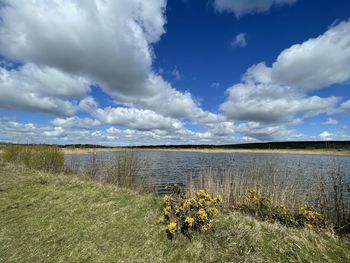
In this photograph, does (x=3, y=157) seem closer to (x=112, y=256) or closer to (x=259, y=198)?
(x=112, y=256)

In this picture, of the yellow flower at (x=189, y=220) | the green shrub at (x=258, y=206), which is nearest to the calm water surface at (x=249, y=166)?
the green shrub at (x=258, y=206)

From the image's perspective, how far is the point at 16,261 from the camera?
3535 millimetres

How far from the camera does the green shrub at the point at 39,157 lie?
491 inches

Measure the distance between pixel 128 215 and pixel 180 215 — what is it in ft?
4.02

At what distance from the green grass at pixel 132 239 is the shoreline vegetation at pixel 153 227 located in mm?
15

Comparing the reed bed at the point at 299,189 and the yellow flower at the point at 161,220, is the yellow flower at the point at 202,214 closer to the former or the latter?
the yellow flower at the point at 161,220

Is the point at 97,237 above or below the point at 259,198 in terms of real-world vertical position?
below

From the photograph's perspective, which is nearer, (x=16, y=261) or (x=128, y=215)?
(x=16, y=261)

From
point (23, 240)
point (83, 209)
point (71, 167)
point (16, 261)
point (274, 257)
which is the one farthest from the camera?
point (71, 167)

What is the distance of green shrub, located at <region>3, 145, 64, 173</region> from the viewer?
12.5 meters

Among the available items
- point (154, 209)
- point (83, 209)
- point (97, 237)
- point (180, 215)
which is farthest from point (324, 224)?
point (83, 209)

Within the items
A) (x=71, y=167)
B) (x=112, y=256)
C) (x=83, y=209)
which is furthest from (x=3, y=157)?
(x=112, y=256)

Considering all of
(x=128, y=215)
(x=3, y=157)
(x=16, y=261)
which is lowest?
(x=16, y=261)

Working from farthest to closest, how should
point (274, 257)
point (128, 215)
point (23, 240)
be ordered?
point (128, 215), point (23, 240), point (274, 257)
